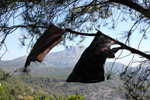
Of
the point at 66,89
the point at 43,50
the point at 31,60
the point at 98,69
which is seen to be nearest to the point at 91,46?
the point at 98,69

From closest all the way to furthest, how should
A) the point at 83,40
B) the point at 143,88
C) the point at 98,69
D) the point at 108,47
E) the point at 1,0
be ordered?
1. the point at 98,69
2. the point at 108,47
3. the point at 143,88
4. the point at 1,0
5. the point at 83,40

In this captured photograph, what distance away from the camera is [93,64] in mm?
1323

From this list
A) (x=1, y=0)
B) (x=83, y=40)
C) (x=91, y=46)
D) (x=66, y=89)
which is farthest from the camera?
(x=66, y=89)

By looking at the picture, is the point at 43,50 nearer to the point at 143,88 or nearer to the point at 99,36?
the point at 99,36

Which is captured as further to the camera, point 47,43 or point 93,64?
point 47,43

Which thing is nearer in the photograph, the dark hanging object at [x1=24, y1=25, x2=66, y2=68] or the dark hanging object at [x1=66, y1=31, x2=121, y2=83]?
the dark hanging object at [x1=66, y1=31, x2=121, y2=83]

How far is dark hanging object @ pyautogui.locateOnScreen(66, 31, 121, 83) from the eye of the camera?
50.3 inches

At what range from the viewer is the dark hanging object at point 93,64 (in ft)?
4.19

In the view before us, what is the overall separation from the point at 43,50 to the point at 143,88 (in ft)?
4.43

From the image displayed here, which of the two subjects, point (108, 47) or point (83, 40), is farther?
point (83, 40)

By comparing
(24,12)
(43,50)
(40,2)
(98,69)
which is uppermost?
(40,2)

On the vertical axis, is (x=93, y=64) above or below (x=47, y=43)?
below

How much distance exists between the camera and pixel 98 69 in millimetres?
1295

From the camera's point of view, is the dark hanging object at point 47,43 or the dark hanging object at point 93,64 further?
the dark hanging object at point 47,43
